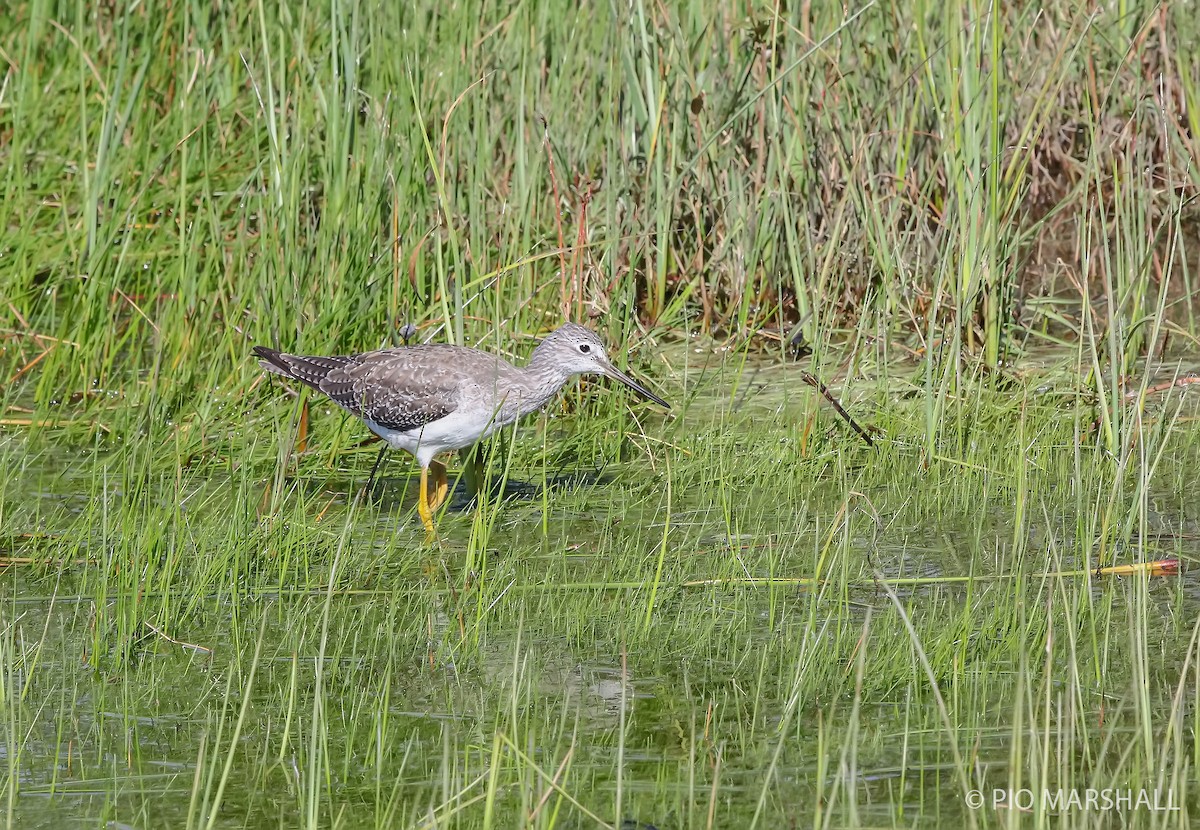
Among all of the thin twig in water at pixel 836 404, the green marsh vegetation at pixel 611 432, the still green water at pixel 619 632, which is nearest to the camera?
the still green water at pixel 619 632

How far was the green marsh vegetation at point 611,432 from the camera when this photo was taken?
362cm

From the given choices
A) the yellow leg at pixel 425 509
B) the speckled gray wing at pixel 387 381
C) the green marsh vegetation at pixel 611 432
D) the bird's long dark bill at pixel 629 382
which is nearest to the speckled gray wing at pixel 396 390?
the speckled gray wing at pixel 387 381

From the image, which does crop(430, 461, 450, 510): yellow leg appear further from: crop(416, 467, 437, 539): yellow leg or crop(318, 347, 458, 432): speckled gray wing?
crop(318, 347, 458, 432): speckled gray wing

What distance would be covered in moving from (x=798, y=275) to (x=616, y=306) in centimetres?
80

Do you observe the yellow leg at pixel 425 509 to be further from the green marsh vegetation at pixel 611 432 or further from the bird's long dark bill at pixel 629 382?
the bird's long dark bill at pixel 629 382

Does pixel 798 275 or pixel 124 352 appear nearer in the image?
pixel 798 275

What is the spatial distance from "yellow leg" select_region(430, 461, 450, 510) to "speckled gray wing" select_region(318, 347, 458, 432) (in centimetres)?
29

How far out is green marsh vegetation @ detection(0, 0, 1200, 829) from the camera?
3.62m

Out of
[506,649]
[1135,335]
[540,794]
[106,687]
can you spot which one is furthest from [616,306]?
[540,794]

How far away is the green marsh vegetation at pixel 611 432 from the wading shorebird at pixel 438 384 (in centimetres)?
27

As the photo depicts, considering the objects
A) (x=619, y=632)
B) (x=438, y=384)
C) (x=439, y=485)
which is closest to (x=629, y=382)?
(x=438, y=384)

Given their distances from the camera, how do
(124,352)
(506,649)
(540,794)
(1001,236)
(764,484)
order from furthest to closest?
(124,352)
(1001,236)
(764,484)
(506,649)
(540,794)

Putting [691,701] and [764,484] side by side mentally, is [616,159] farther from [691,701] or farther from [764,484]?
[691,701]

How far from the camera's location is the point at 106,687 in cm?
410
